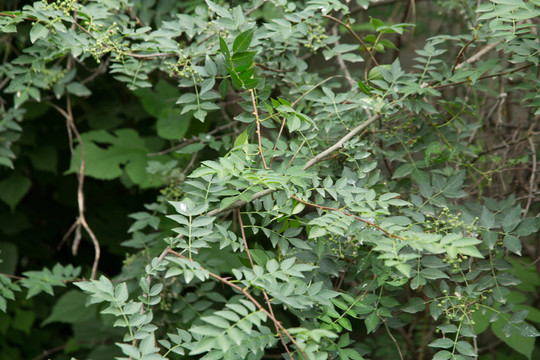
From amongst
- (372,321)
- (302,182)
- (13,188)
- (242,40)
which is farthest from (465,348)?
(13,188)

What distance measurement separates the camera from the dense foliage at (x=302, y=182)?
109cm

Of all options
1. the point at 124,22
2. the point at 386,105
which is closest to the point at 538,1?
the point at 386,105

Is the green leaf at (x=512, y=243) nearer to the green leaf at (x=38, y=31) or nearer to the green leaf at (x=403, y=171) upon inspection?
the green leaf at (x=403, y=171)

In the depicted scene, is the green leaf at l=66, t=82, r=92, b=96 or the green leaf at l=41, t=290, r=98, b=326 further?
the green leaf at l=41, t=290, r=98, b=326

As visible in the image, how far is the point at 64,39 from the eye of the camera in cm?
138

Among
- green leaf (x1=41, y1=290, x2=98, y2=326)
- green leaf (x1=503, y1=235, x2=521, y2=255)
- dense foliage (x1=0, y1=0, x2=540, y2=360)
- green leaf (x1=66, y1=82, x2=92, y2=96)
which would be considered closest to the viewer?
dense foliage (x1=0, y1=0, x2=540, y2=360)

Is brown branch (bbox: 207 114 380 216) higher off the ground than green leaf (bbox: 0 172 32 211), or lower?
higher

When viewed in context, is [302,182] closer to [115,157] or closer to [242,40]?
[242,40]

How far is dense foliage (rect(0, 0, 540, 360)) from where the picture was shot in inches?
42.9

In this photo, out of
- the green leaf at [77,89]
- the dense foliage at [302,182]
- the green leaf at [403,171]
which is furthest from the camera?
the green leaf at [77,89]

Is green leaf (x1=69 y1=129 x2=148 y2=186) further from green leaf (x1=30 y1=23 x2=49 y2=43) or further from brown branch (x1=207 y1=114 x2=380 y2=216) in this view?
brown branch (x1=207 y1=114 x2=380 y2=216)

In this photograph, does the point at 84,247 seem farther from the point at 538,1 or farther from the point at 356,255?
the point at 538,1

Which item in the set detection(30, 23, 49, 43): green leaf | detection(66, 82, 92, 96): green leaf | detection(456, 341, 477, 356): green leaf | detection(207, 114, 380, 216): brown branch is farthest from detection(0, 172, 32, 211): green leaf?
detection(456, 341, 477, 356): green leaf

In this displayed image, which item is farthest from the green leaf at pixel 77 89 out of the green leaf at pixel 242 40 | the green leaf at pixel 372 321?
the green leaf at pixel 372 321
